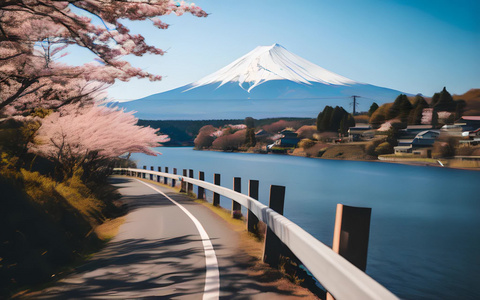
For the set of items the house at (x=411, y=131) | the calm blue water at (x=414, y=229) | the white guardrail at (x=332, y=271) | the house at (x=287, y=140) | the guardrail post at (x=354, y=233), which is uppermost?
the house at (x=411, y=131)

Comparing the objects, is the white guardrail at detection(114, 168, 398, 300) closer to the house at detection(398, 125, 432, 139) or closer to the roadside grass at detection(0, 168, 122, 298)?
the roadside grass at detection(0, 168, 122, 298)

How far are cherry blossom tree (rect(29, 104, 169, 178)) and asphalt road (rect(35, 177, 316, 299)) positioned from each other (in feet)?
20.9

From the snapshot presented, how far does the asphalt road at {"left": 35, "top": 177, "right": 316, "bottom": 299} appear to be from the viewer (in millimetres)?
5000

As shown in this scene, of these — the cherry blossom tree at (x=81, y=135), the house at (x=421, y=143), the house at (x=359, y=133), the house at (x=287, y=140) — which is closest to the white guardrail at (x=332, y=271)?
the cherry blossom tree at (x=81, y=135)

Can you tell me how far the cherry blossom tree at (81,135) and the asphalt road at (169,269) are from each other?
6.38 metres

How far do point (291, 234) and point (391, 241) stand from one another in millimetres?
17035

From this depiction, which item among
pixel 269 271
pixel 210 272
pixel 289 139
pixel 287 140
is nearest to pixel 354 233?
pixel 269 271

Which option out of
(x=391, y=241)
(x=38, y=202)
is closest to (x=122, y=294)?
(x=38, y=202)

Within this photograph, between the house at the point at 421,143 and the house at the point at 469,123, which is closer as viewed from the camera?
the house at the point at 421,143

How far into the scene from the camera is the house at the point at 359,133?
121 m

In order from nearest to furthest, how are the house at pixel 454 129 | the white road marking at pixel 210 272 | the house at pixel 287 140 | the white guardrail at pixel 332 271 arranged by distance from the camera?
1. the white guardrail at pixel 332 271
2. the white road marking at pixel 210 272
3. the house at pixel 454 129
4. the house at pixel 287 140

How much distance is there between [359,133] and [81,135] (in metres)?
115

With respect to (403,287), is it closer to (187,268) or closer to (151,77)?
(187,268)

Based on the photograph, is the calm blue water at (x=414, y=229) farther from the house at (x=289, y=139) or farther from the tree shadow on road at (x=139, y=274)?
the house at (x=289, y=139)
